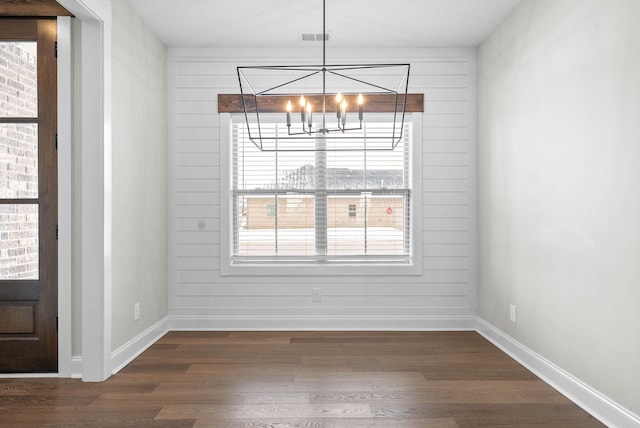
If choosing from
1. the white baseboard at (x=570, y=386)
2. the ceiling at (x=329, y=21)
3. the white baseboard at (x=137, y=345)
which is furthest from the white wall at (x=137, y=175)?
the white baseboard at (x=570, y=386)

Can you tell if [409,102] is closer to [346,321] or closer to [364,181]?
[364,181]

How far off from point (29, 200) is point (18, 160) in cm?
28

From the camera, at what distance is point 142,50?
12.6 feet

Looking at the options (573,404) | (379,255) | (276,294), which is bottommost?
(573,404)

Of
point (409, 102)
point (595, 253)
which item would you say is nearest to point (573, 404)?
point (595, 253)

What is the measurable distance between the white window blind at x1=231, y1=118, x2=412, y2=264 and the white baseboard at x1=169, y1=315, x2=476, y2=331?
575mm

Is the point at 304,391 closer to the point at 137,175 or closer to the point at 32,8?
the point at 137,175

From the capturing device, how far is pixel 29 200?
317 cm

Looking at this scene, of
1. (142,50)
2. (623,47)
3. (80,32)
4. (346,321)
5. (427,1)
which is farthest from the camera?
(346,321)

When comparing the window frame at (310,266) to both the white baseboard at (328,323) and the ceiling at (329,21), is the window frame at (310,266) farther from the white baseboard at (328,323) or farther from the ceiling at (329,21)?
the ceiling at (329,21)

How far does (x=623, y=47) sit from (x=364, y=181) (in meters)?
2.55

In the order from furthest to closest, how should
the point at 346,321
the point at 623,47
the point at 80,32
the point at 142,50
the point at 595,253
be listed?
the point at 346,321
the point at 142,50
the point at 80,32
the point at 595,253
the point at 623,47

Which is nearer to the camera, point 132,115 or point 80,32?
point 80,32

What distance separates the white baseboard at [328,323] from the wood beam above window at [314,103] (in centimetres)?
203
